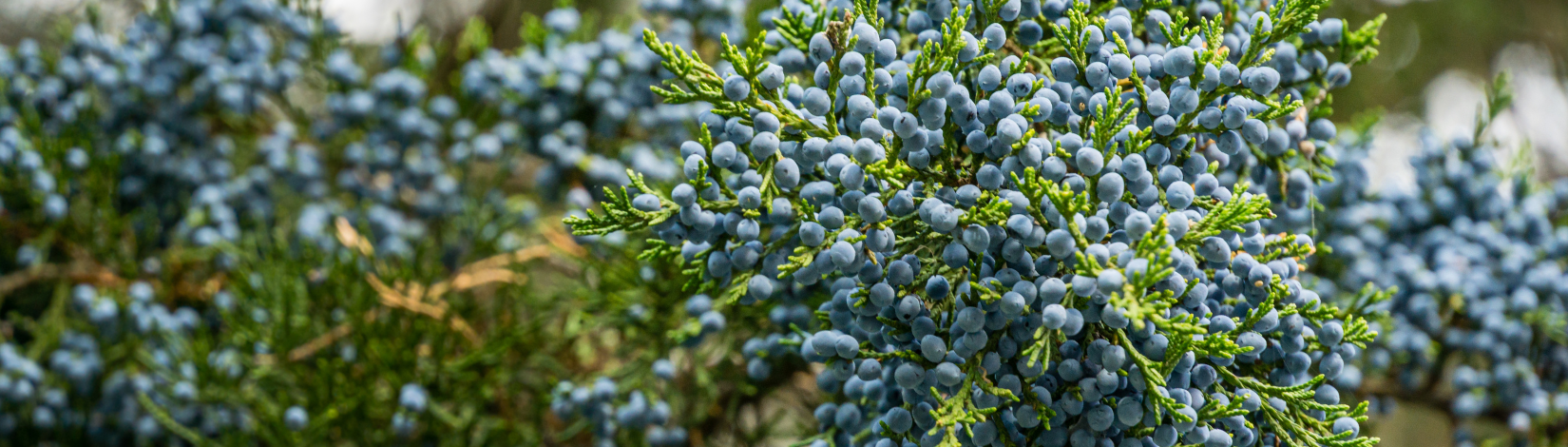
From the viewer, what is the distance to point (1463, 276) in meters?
1.56

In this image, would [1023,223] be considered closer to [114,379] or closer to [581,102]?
[581,102]

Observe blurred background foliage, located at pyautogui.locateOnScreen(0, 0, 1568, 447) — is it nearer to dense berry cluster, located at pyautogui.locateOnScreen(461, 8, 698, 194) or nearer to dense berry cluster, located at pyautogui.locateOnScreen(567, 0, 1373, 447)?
A: dense berry cluster, located at pyautogui.locateOnScreen(461, 8, 698, 194)

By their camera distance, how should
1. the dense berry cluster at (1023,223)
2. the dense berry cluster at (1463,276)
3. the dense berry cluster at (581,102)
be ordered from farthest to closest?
1. the dense berry cluster at (581,102)
2. the dense berry cluster at (1463,276)
3. the dense berry cluster at (1023,223)

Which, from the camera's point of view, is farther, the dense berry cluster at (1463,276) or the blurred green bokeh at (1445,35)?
the blurred green bokeh at (1445,35)

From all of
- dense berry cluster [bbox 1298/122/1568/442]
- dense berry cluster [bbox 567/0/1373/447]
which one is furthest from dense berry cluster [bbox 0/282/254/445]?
dense berry cluster [bbox 1298/122/1568/442]

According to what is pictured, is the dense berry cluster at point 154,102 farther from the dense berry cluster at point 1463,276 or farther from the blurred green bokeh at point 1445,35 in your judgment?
the blurred green bokeh at point 1445,35

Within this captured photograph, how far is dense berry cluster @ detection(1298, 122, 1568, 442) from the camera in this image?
1.53 m

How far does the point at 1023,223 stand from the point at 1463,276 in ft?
3.85

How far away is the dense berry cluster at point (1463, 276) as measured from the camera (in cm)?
153

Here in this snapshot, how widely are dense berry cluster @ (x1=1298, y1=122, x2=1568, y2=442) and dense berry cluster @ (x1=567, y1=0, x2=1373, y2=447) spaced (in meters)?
0.69

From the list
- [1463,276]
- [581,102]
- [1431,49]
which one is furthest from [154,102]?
[1431,49]

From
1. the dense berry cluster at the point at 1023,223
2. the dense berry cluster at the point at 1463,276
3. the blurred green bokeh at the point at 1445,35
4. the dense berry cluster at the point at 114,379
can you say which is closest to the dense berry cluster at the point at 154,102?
the dense berry cluster at the point at 114,379

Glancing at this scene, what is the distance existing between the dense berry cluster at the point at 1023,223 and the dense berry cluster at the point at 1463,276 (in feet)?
2.26

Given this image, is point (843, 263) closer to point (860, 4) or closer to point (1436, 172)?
point (860, 4)
